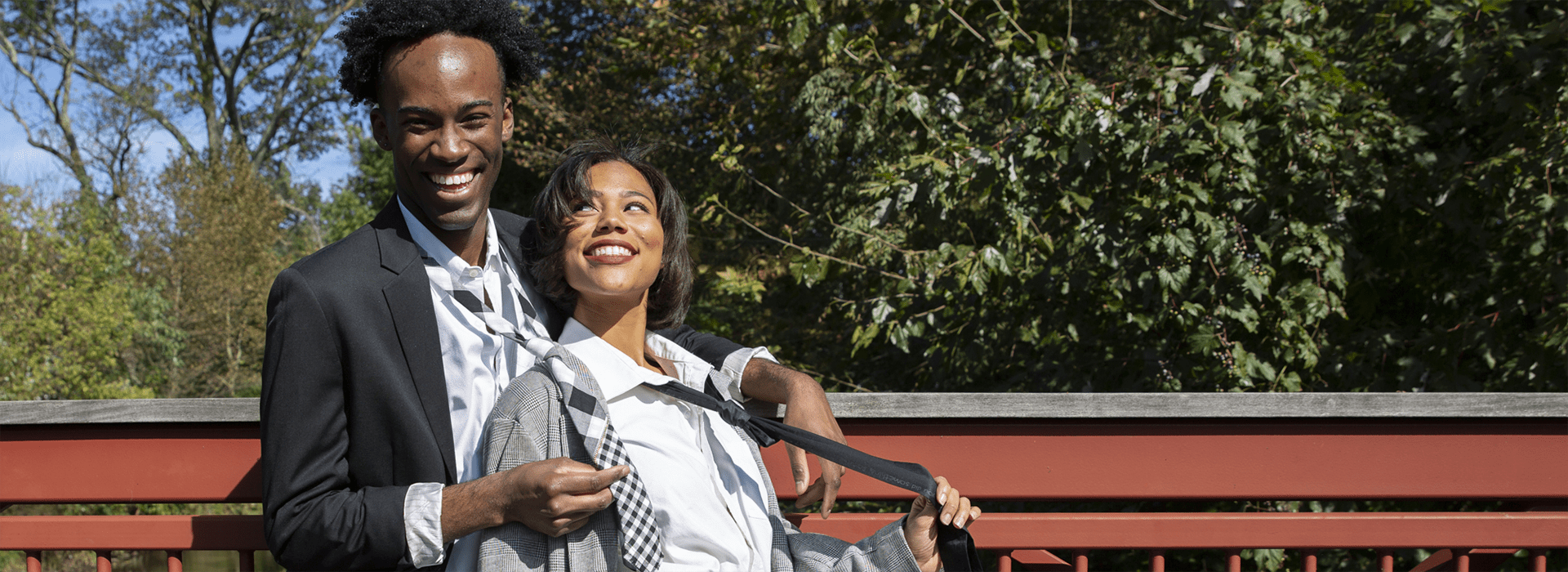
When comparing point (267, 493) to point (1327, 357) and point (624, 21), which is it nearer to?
point (1327, 357)

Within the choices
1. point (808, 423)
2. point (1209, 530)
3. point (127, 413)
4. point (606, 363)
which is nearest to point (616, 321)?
point (606, 363)

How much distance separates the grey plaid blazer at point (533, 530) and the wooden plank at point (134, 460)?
77cm

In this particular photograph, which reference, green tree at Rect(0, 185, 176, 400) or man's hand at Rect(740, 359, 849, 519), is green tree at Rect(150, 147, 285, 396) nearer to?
green tree at Rect(0, 185, 176, 400)

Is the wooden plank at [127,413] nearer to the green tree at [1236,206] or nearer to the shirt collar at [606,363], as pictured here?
the shirt collar at [606,363]

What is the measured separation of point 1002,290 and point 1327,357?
1309 mm

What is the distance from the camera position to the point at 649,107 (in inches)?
309

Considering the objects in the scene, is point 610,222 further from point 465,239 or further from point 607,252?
point 465,239

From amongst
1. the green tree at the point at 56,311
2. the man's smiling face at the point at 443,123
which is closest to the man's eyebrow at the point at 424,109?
the man's smiling face at the point at 443,123

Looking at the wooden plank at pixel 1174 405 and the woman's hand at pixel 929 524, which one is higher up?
the wooden plank at pixel 1174 405

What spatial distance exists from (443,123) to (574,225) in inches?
11.4

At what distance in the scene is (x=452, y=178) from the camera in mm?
1679

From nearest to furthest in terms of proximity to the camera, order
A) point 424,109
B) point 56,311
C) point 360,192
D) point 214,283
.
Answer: point 424,109, point 56,311, point 214,283, point 360,192

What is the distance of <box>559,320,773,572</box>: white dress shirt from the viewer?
1552 millimetres

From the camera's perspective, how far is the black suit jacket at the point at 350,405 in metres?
1.43
